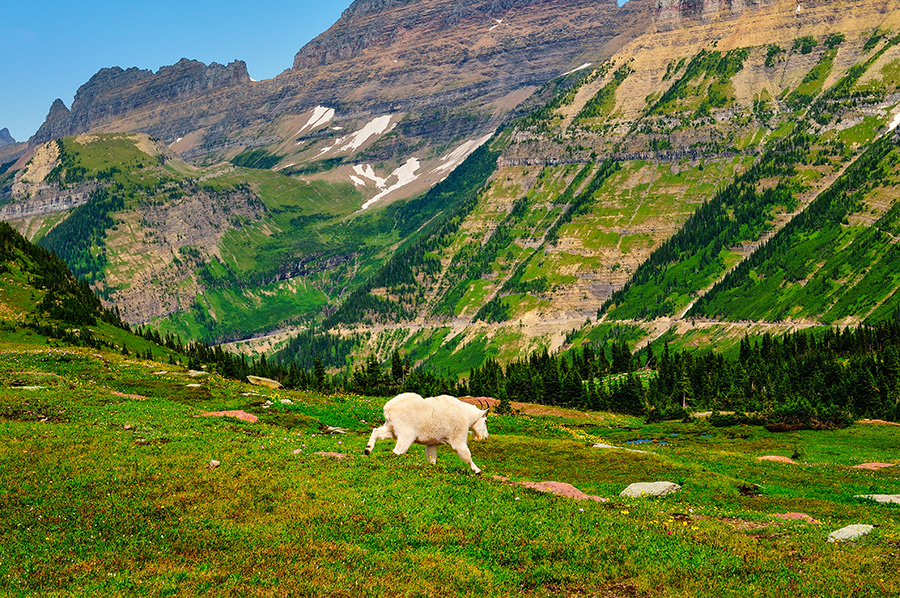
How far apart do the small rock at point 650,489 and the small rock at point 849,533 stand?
10.3 metres

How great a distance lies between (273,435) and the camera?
45.3 m

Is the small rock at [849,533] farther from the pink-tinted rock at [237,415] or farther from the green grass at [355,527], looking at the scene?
the pink-tinted rock at [237,415]

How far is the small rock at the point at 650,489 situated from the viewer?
3923 cm

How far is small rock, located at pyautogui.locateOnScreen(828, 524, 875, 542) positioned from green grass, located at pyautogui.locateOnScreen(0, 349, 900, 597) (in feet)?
1.66

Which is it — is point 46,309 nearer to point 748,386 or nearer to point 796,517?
point 796,517

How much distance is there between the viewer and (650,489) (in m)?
40.5

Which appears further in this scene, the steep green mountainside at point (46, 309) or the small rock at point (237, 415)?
the steep green mountainside at point (46, 309)

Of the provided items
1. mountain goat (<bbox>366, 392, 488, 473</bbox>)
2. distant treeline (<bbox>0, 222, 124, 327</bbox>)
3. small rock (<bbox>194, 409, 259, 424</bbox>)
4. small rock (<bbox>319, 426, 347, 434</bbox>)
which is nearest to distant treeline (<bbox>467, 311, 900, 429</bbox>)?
small rock (<bbox>319, 426, 347, 434</bbox>)

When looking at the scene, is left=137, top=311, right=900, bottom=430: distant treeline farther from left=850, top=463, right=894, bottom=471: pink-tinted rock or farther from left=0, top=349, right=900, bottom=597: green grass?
left=0, top=349, right=900, bottom=597: green grass

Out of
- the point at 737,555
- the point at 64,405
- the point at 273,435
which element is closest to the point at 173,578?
the point at 737,555

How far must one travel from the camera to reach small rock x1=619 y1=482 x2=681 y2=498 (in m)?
39.2

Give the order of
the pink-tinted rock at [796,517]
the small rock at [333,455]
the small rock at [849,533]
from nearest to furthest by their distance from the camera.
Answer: the small rock at [849,533] → the pink-tinted rock at [796,517] → the small rock at [333,455]

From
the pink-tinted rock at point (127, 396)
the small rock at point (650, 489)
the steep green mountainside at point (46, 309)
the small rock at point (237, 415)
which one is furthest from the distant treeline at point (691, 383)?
the small rock at point (650, 489)

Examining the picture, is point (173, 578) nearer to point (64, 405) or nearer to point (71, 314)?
point (64, 405)
